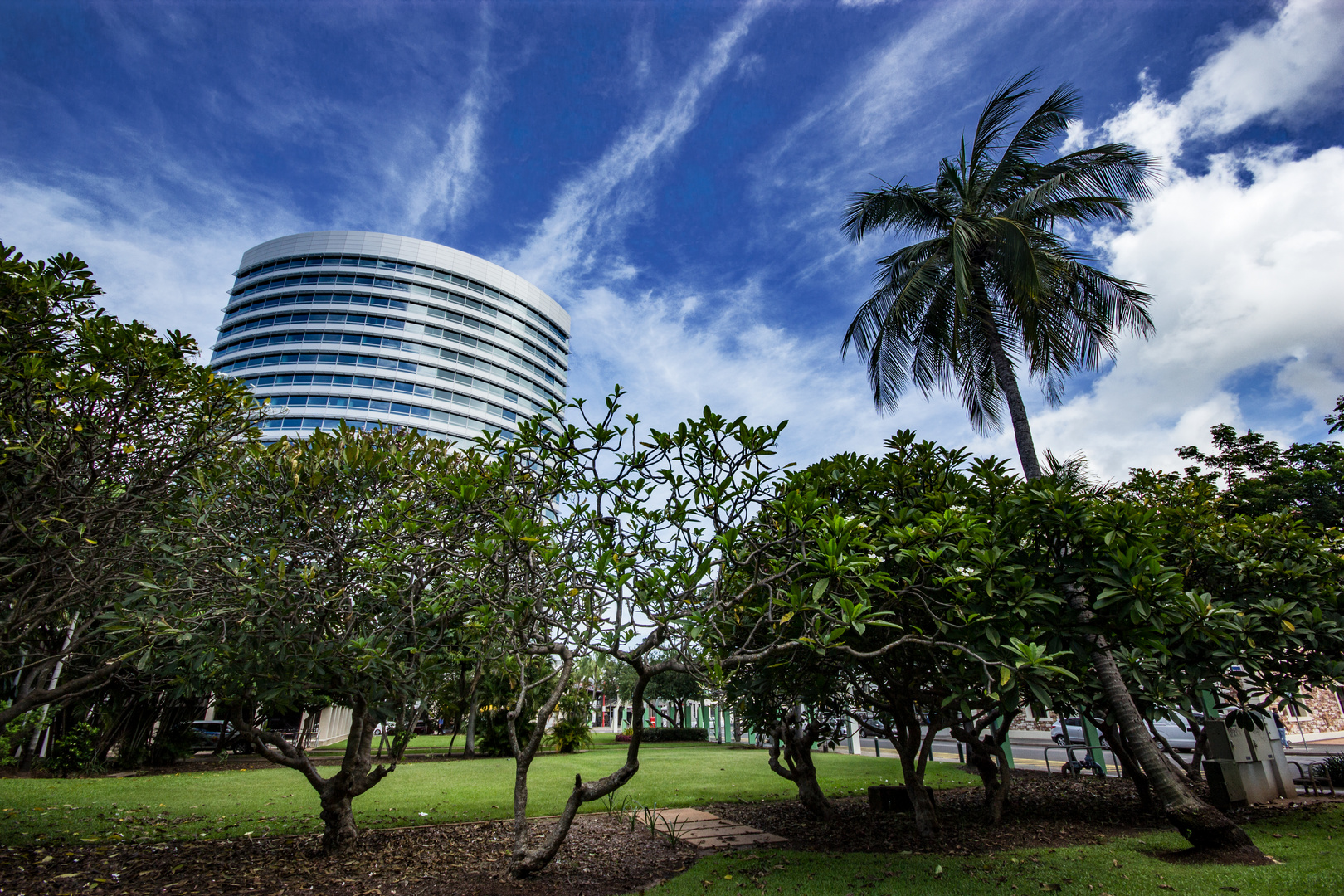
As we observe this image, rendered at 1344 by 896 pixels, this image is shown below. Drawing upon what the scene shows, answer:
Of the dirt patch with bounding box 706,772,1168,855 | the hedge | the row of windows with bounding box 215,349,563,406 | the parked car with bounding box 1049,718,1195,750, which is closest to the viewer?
the dirt patch with bounding box 706,772,1168,855

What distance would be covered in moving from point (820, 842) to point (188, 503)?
8.16 meters

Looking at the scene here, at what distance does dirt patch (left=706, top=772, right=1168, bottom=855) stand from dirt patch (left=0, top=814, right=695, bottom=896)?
213 centimetres

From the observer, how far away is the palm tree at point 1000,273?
926 cm

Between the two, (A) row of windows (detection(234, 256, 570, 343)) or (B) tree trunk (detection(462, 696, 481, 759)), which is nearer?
(B) tree trunk (detection(462, 696, 481, 759))

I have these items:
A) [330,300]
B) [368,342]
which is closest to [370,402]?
[368,342]

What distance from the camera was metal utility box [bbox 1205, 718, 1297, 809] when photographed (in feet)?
27.9

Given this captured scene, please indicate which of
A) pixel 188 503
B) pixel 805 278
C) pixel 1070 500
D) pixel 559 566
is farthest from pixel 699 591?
pixel 805 278

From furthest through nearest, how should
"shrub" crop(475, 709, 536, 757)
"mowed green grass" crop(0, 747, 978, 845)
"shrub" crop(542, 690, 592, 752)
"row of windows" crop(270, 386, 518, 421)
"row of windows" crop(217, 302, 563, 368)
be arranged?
1. "row of windows" crop(217, 302, 563, 368)
2. "row of windows" crop(270, 386, 518, 421)
3. "shrub" crop(542, 690, 592, 752)
4. "shrub" crop(475, 709, 536, 757)
5. "mowed green grass" crop(0, 747, 978, 845)

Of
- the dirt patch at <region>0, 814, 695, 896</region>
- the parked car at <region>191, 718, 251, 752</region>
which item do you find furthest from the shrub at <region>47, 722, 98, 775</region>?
the dirt patch at <region>0, 814, 695, 896</region>

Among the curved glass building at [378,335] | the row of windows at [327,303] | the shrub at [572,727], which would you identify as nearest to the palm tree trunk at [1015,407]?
the shrub at [572,727]

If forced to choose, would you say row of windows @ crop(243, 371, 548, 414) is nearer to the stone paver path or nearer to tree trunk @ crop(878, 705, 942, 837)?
the stone paver path

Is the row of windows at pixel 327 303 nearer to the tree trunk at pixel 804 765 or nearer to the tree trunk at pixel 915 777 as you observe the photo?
the tree trunk at pixel 804 765

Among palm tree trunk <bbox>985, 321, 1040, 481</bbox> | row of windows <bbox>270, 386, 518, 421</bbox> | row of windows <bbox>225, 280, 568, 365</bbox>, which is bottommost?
palm tree trunk <bbox>985, 321, 1040, 481</bbox>

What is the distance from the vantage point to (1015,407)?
356 inches
